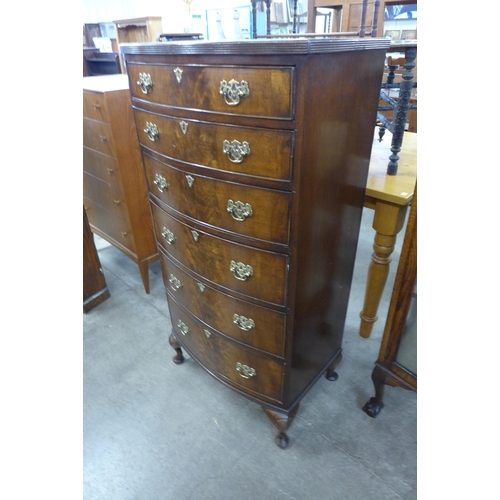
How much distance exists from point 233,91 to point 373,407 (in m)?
1.22

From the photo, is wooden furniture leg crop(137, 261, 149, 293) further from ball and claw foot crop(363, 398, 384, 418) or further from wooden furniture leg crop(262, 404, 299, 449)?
ball and claw foot crop(363, 398, 384, 418)

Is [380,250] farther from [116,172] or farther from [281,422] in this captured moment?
[116,172]

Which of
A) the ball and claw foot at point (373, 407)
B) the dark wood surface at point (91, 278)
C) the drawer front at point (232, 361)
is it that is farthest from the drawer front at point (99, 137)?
the ball and claw foot at point (373, 407)

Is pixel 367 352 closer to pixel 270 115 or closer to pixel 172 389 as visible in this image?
pixel 172 389

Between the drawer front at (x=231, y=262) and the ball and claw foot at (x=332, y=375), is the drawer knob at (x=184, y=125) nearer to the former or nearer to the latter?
the drawer front at (x=231, y=262)

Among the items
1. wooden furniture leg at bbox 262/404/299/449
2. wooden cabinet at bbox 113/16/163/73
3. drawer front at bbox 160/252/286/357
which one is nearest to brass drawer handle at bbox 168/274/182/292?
drawer front at bbox 160/252/286/357

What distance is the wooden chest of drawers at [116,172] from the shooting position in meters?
1.62

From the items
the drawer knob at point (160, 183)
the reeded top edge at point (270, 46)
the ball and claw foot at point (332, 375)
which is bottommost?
the ball and claw foot at point (332, 375)

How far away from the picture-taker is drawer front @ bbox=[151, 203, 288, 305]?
3.08ft

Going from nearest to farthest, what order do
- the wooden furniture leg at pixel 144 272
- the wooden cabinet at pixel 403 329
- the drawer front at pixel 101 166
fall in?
the wooden cabinet at pixel 403 329, the drawer front at pixel 101 166, the wooden furniture leg at pixel 144 272

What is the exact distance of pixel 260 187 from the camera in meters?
0.84

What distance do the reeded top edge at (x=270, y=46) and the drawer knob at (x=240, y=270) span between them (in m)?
0.51
